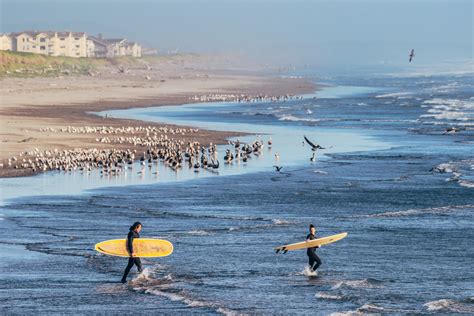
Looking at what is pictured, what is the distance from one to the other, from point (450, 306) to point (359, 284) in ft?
9.24

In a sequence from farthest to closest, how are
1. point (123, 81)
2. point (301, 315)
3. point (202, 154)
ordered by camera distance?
point (123, 81) → point (202, 154) → point (301, 315)

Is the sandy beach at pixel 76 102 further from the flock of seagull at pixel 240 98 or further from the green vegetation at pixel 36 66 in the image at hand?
the green vegetation at pixel 36 66

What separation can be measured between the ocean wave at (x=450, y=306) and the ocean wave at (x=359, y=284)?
208 cm

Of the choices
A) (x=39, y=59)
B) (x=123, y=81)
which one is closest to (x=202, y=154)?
(x=123, y=81)

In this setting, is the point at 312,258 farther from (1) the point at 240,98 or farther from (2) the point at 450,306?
(1) the point at 240,98

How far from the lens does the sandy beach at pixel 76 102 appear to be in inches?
2304

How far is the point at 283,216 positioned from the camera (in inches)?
1453

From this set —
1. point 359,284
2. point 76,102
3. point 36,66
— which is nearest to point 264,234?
point 359,284

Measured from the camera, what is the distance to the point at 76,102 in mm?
98938

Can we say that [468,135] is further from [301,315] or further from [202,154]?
[301,315]

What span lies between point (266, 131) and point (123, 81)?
77.4 metres

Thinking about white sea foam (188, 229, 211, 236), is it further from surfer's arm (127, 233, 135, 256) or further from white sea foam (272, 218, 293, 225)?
surfer's arm (127, 233, 135, 256)

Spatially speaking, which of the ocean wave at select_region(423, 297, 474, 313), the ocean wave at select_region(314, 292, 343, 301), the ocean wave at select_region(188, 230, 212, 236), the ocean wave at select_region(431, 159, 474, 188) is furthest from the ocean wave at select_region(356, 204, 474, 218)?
the ocean wave at select_region(423, 297, 474, 313)

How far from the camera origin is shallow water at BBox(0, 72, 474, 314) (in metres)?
24.5
